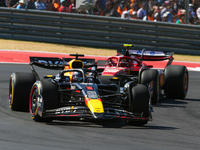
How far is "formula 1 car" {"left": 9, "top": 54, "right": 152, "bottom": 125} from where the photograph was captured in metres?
6.25

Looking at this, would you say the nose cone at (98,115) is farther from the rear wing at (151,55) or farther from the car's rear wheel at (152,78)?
the rear wing at (151,55)

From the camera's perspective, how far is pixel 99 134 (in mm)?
5742

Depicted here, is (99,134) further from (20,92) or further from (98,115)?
(20,92)

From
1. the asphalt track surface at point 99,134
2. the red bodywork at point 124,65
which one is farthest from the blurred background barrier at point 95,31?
the asphalt track surface at point 99,134

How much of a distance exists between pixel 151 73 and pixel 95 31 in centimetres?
949

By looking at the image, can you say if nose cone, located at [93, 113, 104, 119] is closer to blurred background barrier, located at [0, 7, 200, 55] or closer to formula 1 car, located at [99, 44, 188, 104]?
formula 1 car, located at [99, 44, 188, 104]

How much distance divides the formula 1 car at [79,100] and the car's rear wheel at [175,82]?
335 cm

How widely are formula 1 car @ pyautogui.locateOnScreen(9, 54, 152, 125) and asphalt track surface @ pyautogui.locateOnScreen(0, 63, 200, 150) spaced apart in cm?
19

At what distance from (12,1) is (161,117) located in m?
12.1

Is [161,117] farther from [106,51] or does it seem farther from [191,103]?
[106,51]

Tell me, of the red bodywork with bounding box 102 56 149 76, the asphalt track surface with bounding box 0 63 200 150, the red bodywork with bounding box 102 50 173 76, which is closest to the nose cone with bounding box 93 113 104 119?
the asphalt track surface with bounding box 0 63 200 150

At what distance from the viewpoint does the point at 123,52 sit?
38.4 ft

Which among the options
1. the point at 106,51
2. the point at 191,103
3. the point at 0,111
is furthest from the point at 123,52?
the point at 106,51

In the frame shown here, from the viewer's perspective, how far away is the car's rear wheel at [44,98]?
6.38m
